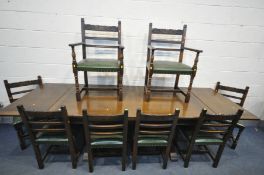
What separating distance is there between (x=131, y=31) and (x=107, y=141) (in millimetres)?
1470

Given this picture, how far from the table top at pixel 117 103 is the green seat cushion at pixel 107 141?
0.79 ft

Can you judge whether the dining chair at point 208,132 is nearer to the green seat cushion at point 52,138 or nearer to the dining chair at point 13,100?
the green seat cushion at point 52,138

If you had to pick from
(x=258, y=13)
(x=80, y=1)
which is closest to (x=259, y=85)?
(x=258, y=13)

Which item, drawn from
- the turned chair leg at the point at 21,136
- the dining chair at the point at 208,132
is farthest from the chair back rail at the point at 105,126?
the turned chair leg at the point at 21,136

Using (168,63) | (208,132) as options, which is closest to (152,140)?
(208,132)

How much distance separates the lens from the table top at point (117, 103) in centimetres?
176

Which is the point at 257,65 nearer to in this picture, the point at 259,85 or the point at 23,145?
the point at 259,85

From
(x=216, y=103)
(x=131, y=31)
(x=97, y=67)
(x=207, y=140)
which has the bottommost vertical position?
(x=207, y=140)

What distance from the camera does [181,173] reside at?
1824mm

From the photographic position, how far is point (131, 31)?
2.27 m

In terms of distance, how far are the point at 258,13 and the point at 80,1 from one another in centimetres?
241

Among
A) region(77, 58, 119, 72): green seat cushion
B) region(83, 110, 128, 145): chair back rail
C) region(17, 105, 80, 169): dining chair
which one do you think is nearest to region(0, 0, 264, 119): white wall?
region(77, 58, 119, 72): green seat cushion

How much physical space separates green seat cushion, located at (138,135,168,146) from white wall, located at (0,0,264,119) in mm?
1021

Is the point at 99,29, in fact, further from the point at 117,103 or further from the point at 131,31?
the point at 117,103
